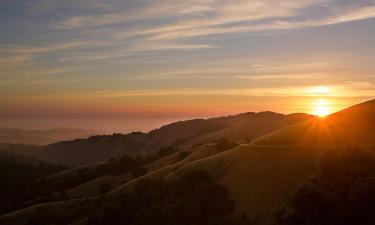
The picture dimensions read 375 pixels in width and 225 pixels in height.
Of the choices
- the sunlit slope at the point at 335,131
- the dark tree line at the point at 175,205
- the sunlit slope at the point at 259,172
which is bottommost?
the dark tree line at the point at 175,205

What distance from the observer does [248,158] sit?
74.2 meters

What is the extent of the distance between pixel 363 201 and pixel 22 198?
324 ft

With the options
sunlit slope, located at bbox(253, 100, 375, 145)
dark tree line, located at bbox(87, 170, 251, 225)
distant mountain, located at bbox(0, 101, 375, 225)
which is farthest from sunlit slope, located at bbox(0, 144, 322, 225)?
sunlit slope, located at bbox(253, 100, 375, 145)

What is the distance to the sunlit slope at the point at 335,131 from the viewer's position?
79438mm

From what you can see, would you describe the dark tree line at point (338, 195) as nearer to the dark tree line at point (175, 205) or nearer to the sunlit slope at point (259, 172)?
the sunlit slope at point (259, 172)

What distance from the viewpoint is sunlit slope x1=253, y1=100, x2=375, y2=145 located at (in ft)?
261

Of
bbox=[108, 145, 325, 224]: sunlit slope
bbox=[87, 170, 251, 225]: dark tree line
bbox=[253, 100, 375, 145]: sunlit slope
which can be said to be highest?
bbox=[253, 100, 375, 145]: sunlit slope

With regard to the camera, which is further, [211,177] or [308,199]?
[211,177]

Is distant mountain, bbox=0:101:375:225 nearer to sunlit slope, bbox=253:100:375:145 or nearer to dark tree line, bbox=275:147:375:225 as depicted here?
sunlit slope, bbox=253:100:375:145

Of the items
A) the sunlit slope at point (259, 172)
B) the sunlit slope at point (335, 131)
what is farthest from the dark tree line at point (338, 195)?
the sunlit slope at point (335, 131)

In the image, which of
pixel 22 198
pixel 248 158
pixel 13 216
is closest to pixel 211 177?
pixel 248 158

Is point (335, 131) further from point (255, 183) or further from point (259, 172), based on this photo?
point (255, 183)

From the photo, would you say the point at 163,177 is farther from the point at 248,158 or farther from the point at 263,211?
the point at 263,211

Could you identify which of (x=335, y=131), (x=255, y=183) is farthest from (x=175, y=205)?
(x=335, y=131)
